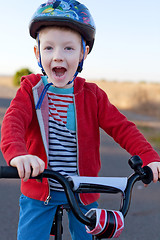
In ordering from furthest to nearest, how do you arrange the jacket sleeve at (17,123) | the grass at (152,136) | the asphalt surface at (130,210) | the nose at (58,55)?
1. the grass at (152,136)
2. the asphalt surface at (130,210)
3. the nose at (58,55)
4. the jacket sleeve at (17,123)

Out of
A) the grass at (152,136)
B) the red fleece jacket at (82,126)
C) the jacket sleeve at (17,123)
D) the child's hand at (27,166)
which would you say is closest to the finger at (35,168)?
the child's hand at (27,166)

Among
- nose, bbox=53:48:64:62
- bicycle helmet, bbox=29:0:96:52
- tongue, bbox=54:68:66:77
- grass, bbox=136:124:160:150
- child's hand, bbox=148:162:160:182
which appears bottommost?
child's hand, bbox=148:162:160:182

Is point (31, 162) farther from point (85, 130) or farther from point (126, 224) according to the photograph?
point (126, 224)

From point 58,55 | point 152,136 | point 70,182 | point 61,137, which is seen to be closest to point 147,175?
point 70,182

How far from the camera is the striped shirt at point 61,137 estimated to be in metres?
2.10

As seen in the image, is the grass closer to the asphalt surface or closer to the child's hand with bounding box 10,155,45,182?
the asphalt surface

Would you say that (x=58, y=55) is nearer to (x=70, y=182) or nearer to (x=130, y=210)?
(x=70, y=182)

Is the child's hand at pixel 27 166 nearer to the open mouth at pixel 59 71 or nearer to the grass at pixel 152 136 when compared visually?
the open mouth at pixel 59 71

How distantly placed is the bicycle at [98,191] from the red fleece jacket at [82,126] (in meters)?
0.18

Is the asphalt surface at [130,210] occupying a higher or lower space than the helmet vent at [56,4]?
lower

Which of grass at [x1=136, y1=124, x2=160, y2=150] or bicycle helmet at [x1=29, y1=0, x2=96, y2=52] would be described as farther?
grass at [x1=136, y1=124, x2=160, y2=150]

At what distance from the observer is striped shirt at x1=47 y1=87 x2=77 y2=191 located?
210 cm

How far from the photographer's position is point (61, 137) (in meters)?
2.12

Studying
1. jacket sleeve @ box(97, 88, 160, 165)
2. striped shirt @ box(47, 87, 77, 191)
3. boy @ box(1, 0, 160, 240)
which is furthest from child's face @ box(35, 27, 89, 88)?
jacket sleeve @ box(97, 88, 160, 165)
